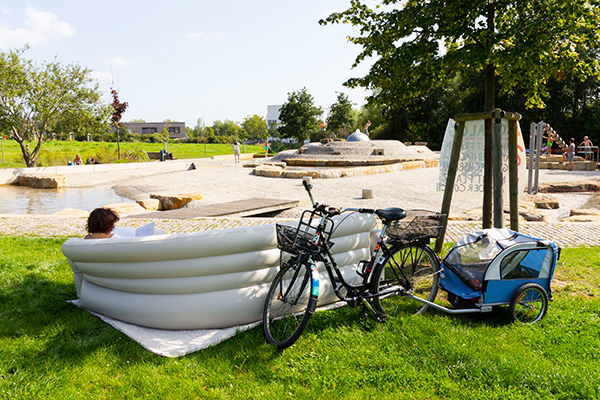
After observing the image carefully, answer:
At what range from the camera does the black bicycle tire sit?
3.34m

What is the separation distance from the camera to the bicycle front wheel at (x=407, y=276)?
3446 mm

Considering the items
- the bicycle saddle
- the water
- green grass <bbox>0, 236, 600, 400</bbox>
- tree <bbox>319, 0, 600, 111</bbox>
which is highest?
tree <bbox>319, 0, 600, 111</bbox>

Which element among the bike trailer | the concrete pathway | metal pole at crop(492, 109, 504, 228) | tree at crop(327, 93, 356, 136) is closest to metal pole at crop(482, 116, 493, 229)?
metal pole at crop(492, 109, 504, 228)

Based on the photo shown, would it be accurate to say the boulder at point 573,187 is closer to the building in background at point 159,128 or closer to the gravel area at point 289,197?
the gravel area at point 289,197

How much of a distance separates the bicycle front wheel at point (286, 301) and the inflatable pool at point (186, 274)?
0.55ft

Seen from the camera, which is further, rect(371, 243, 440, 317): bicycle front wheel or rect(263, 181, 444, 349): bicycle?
rect(371, 243, 440, 317): bicycle front wheel

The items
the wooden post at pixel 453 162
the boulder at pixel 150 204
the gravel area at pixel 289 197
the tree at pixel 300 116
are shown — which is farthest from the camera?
the tree at pixel 300 116

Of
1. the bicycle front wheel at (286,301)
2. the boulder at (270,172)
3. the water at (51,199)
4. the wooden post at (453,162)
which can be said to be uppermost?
the wooden post at (453,162)

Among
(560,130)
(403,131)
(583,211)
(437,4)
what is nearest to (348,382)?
(437,4)

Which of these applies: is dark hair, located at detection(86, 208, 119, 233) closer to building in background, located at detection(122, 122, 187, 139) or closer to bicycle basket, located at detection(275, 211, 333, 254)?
bicycle basket, located at detection(275, 211, 333, 254)

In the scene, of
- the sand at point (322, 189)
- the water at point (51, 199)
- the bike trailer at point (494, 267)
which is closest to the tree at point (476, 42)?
the bike trailer at point (494, 267)

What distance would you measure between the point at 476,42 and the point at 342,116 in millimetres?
56397

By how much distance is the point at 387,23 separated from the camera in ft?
16.7

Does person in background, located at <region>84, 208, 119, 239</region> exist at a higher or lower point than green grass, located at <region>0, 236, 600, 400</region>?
higher
